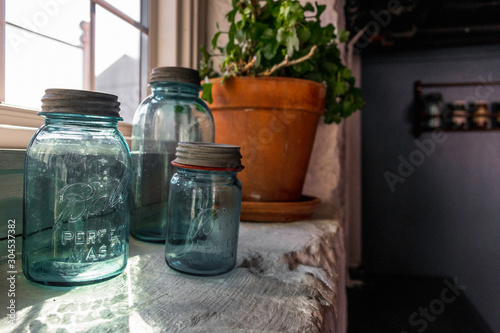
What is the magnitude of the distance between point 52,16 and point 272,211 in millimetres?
647

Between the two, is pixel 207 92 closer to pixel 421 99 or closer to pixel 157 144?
pixel 157 144

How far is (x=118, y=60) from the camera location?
992 mm

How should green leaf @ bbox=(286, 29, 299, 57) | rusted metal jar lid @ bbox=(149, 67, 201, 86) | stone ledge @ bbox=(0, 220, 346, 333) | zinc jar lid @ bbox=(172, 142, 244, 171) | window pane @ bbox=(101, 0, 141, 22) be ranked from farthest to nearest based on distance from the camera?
window pane @ bbox=(101, 0, 141, 22)
green leaf @ bbox=(286, 29, 299, 57)
rusted metal jar lid @ bbox=(149, 67, 201, 86)
zinc jar lid @ bbox=(172, 142, 244, 171)
stone ledge @ bbox=(0, 220, 346, 333)

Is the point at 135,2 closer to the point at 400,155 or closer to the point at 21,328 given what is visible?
the point at 21,328

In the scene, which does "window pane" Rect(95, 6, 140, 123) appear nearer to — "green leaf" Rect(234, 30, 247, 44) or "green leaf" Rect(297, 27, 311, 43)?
"green leaf" Rect(234, 30, 247, 44)

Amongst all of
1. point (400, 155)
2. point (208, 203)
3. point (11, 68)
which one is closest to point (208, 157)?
point (208, 203)

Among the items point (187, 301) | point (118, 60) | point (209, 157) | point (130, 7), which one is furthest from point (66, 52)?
point (187, 301)

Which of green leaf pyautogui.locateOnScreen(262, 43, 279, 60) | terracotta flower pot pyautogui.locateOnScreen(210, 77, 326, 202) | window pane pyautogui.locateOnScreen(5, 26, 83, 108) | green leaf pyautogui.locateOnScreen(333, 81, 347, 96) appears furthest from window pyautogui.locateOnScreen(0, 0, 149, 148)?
green leaf pyautogui.locateOnScreen(333, 81, 347, 96)

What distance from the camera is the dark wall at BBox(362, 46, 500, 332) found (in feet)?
10.6

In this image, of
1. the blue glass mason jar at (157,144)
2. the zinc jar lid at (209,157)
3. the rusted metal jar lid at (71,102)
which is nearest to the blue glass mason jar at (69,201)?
the rusted metal jar lid at (71,102)

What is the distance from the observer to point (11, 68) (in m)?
0.67

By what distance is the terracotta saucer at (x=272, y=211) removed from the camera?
845 mm

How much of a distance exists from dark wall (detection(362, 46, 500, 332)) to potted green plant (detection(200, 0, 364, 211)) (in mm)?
2721

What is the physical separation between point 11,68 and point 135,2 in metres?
0.52
